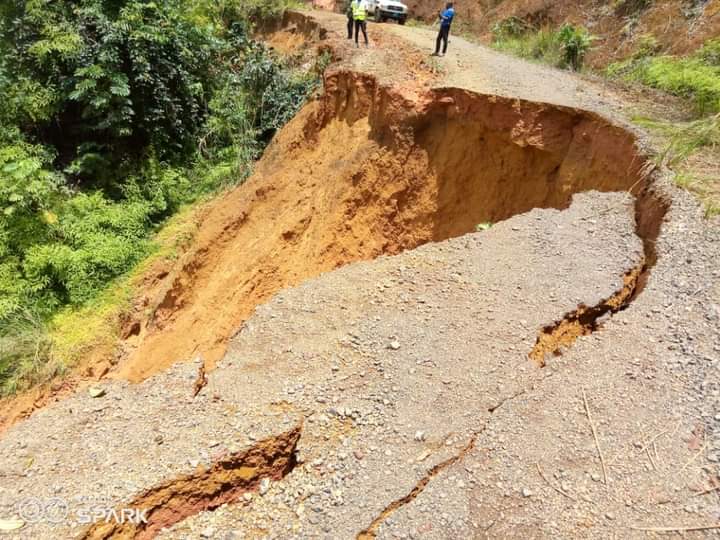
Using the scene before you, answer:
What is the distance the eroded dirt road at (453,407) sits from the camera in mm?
3242

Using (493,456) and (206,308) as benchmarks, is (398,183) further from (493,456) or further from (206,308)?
(493,456)

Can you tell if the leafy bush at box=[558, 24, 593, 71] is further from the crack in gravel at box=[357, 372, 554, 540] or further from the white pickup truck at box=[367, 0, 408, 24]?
the crack in gravel at box=[357, 372, 554, 540]

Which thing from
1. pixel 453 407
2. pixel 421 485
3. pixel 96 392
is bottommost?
pixel 96 392

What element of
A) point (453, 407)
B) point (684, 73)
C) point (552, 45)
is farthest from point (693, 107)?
point (453, 407)

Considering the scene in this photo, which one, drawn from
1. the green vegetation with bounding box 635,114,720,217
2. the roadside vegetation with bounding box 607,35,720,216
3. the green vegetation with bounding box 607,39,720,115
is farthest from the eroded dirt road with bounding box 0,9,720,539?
the green vegetation with bounding box 607,39,720,115

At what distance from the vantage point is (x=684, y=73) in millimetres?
8625

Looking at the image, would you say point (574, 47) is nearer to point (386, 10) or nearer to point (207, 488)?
point (386, 10)

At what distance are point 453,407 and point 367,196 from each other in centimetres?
530

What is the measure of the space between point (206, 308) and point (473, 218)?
15.6 ft

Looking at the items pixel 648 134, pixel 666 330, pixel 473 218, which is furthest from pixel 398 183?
pixel 666 330

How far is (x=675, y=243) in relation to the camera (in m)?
4.90

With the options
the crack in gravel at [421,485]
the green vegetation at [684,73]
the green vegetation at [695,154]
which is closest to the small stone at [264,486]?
the crack in gravel at [421,485]

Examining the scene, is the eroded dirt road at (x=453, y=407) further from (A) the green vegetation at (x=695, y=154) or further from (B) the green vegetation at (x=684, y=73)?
(B) the green vegetation at (x=684, y=73)

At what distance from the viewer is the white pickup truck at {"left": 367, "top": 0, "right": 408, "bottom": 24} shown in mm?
15219
